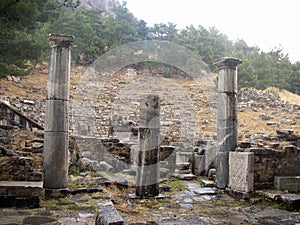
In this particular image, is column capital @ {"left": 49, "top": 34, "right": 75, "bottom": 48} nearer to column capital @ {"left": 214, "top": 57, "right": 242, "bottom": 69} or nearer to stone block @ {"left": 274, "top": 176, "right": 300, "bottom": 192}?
column capital @ {"left": 214, "top": 57, "right": 242, "bottom": 69}

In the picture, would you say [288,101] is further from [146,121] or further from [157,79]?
[146,121]

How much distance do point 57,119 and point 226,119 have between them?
429cm

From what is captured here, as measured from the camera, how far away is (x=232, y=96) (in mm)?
8625

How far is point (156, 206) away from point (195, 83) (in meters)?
23.5

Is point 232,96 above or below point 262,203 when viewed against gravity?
above

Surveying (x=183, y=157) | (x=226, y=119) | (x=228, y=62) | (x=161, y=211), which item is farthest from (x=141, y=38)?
(x=161, y=211)

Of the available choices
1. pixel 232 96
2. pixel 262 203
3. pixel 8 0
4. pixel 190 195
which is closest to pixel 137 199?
pixel 190 195

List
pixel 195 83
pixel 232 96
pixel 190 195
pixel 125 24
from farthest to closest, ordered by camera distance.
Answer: pixel 195 83
pixel 125 24
pixel 232 96
pixel 190 195

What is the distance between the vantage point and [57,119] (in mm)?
7012

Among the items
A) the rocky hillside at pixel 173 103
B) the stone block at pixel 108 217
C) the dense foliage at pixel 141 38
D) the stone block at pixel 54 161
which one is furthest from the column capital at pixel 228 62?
the dense foliage at pixel 141 38

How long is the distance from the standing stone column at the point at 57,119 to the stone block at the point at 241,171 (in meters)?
4.09

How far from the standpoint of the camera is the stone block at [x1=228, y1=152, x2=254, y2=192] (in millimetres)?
7688

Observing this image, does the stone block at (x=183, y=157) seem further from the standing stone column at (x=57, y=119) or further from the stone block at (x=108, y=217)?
the stone block at (x=108, y=217)

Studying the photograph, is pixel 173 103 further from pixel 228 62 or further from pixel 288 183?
pixel 288 183
